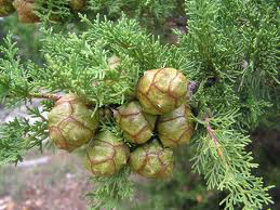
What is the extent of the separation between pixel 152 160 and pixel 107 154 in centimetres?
19

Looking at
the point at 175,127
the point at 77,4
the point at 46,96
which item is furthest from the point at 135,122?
the point at 77,4

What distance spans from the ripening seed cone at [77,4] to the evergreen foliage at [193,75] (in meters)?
0.44

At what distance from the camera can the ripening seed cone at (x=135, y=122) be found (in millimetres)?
1520

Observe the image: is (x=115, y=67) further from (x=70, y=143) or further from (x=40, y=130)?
(x=40, y=130)

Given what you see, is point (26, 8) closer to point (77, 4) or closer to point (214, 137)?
point (77, 4)

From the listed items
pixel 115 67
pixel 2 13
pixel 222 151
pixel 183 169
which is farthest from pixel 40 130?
pixel 183 169

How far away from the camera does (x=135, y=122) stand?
4.98 ft

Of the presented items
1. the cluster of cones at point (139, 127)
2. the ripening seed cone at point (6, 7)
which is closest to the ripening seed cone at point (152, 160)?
the cluster of cones at point (139, 127)

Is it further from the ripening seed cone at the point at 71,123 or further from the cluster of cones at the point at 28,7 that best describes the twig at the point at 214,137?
the cluster of cones at the point at 28,7

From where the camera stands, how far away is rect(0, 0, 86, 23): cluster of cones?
2.22 m

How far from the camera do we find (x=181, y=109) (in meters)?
1.61

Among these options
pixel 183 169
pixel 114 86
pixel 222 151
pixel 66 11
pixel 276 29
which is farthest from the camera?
pixel 183 169

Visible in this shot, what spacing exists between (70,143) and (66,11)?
1066 mm

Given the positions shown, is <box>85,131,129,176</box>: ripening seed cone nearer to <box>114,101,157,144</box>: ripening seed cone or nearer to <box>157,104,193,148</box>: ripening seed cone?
<box>114,101,157,144</box>: ripening seed cone
